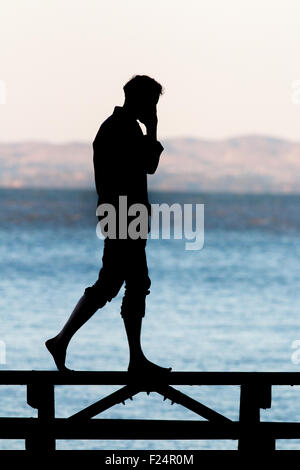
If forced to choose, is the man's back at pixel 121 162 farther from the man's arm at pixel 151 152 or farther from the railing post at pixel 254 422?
the railing post at pixel 254 422

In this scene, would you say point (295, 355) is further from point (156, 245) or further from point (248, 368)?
point (156, 245)

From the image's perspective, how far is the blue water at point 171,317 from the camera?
20.9 metres

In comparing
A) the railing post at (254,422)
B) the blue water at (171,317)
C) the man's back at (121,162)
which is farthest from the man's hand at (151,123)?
the blue water at (171,317)

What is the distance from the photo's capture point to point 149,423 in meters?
8.50

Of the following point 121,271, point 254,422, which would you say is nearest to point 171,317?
point 254,422

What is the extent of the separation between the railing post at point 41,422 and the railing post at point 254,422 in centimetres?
132

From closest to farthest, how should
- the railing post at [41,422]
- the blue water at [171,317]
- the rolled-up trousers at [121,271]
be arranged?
1. the rolled-up trousers at [121,271]
2. the railing post at [41,422]
3. the blue water at [171,317]

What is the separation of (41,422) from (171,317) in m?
27.5

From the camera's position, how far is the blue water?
20938 mm

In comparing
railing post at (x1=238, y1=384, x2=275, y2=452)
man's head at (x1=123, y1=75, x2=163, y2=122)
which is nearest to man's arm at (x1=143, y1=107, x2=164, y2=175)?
man's head at (x1=123, y1=75, x2=163, y2=122)

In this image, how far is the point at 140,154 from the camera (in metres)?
8.27

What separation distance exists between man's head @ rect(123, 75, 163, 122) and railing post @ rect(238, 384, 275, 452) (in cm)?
200

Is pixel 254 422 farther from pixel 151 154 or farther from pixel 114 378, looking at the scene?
pixel 151 154
